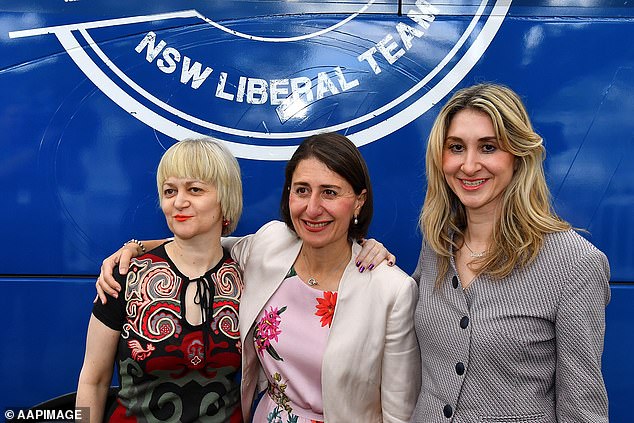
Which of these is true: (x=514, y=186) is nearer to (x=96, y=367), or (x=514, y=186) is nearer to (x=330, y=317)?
(x=330, y=317)

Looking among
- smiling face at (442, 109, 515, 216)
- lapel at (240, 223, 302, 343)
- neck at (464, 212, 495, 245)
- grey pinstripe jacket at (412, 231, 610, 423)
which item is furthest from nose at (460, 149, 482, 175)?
lapel at (240, 223, 302, 343)

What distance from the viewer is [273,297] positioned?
5.85 feet

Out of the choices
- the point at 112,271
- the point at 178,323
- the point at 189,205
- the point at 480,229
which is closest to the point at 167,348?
the point at 178,323

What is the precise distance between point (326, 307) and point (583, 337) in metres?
0.72

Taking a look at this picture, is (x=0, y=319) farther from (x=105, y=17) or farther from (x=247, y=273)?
(x=105, y=17)

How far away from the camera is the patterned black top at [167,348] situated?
5.40 ft

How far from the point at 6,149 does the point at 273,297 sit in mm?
1187

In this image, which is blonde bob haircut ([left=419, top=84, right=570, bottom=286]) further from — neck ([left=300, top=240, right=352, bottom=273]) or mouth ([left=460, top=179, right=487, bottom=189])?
neck ([left=300, top=240, right=352, bottom=273])

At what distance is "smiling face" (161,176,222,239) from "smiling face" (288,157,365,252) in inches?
10.0

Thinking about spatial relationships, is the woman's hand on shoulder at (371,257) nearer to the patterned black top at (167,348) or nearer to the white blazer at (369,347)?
the white blazer at (369,347)

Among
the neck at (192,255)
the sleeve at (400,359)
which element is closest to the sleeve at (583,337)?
the sleeve at (400,359)

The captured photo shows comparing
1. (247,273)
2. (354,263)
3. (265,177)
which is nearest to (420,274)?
(354,263)

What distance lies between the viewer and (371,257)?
5.78ft

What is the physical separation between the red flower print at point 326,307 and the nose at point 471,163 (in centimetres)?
56
